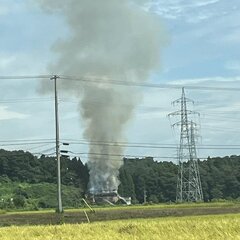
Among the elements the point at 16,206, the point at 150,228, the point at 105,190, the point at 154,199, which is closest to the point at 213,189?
the point at 154,199

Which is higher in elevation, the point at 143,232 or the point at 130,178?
the point at 130,178

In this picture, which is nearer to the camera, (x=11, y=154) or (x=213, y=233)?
(x=213, y=233)

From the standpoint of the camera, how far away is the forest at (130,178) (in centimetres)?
12009

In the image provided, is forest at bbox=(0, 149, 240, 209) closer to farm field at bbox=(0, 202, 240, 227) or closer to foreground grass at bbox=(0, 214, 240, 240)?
farm field at bbox=(0, 202, 240, 227)

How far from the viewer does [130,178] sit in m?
136

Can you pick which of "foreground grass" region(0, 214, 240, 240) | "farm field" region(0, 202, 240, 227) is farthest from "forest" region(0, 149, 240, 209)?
"foreground grass" region(0, 214, 240, 240)

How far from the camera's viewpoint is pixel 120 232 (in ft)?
96.7

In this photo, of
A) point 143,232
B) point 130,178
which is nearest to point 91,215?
point 143,232

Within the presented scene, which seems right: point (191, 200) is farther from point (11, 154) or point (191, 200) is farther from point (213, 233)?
point (213, 233)

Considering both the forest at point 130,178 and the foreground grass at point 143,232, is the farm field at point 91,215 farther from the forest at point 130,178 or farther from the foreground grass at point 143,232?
the forest at point 130,178

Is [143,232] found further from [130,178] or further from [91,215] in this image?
[130,178]

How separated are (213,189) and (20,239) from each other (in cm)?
10094

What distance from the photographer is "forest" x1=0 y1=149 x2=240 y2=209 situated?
120 metres

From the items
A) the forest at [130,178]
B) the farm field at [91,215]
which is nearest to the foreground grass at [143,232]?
the farm field at [91,215]
